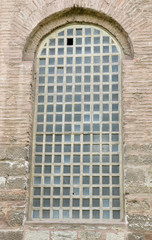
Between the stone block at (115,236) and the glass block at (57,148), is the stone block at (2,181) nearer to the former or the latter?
the glass block at (57,148)

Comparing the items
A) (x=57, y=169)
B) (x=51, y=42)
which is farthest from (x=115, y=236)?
(x=51, y=42)

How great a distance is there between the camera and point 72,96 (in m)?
7.16

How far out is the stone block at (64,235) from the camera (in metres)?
6.35

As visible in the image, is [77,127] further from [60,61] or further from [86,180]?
[60,61]

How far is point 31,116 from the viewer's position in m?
7.03

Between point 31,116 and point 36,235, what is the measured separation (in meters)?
1.73

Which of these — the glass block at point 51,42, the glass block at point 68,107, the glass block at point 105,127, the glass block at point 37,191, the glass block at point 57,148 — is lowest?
the glass block at point 37,191

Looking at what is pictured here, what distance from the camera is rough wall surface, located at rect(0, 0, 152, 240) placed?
6.36 metres

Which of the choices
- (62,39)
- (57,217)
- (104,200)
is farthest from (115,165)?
(62,39)

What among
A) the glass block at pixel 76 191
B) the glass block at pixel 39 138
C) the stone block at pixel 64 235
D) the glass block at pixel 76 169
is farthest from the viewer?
the glass block at pixel 39 138

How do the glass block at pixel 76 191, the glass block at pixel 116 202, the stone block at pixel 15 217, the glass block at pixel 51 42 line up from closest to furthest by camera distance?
the stone block at pixel 15 217
the glass block at pixel 116 202
the glass block at pixel 76 191
the glass block at pixel 51 42

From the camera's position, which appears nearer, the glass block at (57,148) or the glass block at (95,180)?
the glass block at (95,180)

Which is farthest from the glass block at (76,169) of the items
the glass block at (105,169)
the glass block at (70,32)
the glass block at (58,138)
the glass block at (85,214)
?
→ the glass block at (70,32)

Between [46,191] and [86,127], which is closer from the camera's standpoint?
[46,191]
